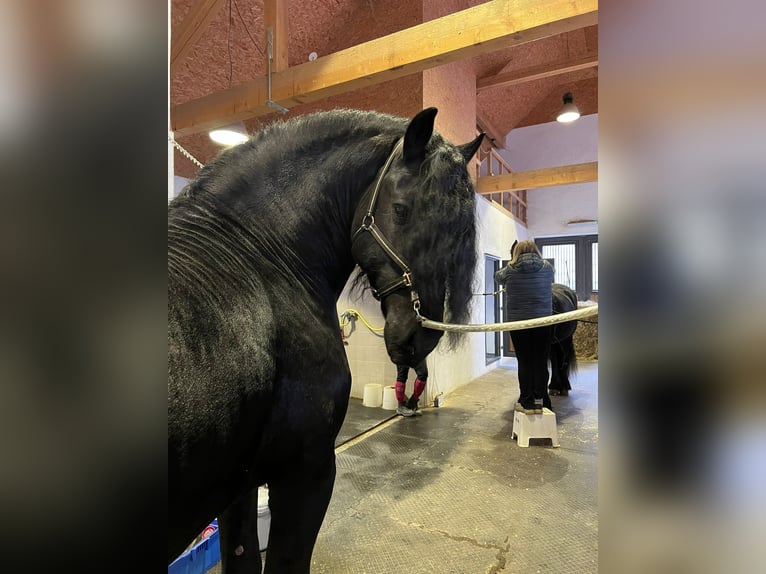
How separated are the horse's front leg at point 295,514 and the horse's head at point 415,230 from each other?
1.28ft

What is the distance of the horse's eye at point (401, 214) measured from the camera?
3.25 ft

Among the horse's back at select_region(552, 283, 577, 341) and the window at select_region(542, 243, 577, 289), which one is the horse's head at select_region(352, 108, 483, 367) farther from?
the window at select_region(542, 243, 577, 289)

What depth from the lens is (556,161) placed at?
9.12 meters

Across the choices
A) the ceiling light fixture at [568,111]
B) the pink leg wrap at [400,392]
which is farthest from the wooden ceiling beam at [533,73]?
the pink leg wrap at [400,392]

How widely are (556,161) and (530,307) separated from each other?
7531mm

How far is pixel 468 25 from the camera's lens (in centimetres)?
239

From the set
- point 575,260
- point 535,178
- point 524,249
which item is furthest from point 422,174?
point 575,260

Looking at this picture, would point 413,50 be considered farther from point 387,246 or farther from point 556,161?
point 556,161

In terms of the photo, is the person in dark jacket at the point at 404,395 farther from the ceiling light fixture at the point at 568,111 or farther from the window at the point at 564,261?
the window at the point at 564,261

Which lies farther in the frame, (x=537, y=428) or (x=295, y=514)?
(x=537, y=428)

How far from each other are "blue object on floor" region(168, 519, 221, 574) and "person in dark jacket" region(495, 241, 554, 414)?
2.42 m

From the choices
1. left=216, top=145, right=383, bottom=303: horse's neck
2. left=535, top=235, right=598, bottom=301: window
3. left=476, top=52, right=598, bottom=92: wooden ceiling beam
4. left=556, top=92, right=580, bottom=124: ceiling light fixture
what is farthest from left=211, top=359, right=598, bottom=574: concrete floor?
left=535, top=235, right=598, bottom=301: window
